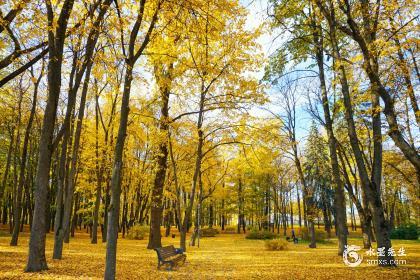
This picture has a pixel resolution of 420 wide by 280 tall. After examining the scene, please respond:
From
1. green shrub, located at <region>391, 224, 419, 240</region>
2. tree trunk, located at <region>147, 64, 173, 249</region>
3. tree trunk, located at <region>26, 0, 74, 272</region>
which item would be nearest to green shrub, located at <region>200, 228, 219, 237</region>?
green shrub, located at <region>391, 224, 419, 240</region>

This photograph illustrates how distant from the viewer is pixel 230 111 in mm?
15391

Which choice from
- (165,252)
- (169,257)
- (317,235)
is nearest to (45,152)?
(165,252)

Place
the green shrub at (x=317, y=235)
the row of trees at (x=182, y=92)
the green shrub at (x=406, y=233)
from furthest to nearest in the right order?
the green shrub at (x=406, y=233) → the green shrub at (x=317, y=235) → the row of trees at (x=182, y=92)

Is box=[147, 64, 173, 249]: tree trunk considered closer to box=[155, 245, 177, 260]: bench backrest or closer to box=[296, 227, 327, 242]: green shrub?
box=[155, 245, 177, 260]: bench backrest

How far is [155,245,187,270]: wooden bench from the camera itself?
909 cm

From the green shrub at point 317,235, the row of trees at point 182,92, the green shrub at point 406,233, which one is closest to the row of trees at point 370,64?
the row of trees at point 182,92


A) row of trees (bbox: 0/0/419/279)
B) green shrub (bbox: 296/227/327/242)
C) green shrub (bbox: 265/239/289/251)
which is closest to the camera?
row of trees (bbox: 0/0/419/279)

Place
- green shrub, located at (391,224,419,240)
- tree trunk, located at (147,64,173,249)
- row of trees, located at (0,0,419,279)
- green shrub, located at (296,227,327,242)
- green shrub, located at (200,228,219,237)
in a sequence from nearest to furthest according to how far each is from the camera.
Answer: row of trees, located at (0,0,419,279) < tree trunk, located at (147,64,173,249) < green shrub, located at (296,227,327,242) < green shrub, located at (391,224,419,240) < green shrub, located at (200,228,219,237)

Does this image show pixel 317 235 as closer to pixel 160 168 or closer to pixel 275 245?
pixel 275 245

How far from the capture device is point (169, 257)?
9.97m

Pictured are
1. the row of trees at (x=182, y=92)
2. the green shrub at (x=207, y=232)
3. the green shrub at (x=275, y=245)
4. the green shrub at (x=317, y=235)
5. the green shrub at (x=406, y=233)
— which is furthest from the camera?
the green shrub at (x=207, y=232)

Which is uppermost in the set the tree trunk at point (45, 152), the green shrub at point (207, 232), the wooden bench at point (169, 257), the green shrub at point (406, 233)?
the tree trunk at point (45, 152)

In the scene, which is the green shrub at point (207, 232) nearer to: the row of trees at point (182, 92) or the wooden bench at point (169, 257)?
the row of trees at point (182, 92)

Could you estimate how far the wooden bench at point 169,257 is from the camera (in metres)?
9.09
